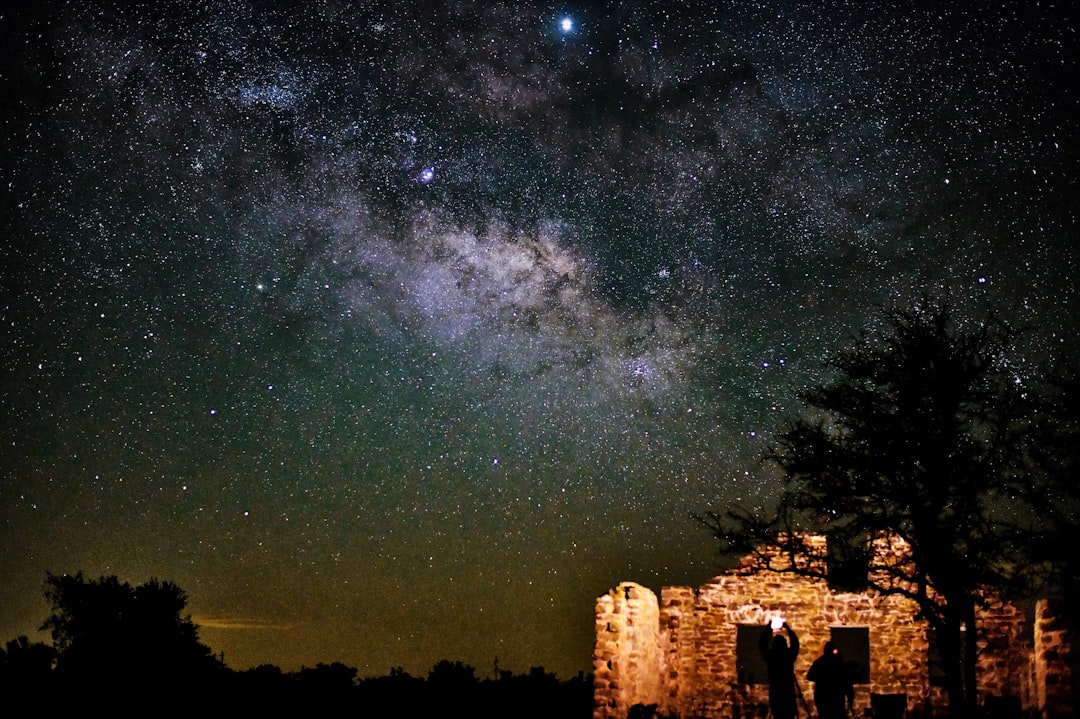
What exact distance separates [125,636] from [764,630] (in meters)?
24.0

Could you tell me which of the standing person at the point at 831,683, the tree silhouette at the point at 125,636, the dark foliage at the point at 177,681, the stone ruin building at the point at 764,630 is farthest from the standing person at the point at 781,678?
the tree silhouette at the point at 125,636

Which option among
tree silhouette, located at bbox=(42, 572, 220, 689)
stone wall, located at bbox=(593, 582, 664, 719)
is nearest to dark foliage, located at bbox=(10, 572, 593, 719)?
tree silhouette, located at bbox=(42, 572, 220, 689)

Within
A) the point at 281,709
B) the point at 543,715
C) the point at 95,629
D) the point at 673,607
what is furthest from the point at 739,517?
the point at 95,629

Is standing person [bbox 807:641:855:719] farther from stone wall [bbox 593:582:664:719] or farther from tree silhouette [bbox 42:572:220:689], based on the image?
tree silhouette [bbox 42:572:220:689]

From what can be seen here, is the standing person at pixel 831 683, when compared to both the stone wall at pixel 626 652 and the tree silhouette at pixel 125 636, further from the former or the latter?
the tree silhouette at pixel 125 636

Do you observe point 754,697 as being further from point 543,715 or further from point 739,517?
point 543,715

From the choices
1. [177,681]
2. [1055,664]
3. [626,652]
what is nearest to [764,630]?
[626,652]

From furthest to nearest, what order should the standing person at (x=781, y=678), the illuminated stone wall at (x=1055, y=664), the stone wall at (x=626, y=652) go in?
the stone wall at (x=626, y=652) → the illuminated stone wall at (x=1055, y=664) → the standing person at (x=781, y=678)

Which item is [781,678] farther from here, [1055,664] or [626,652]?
[1055,664]

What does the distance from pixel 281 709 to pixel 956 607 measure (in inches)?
788

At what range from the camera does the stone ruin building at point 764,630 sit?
53.4 ft

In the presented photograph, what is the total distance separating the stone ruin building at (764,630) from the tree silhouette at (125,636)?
19.5 m

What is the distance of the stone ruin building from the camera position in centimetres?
1627

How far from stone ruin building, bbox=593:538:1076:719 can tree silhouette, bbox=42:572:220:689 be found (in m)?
19.5
